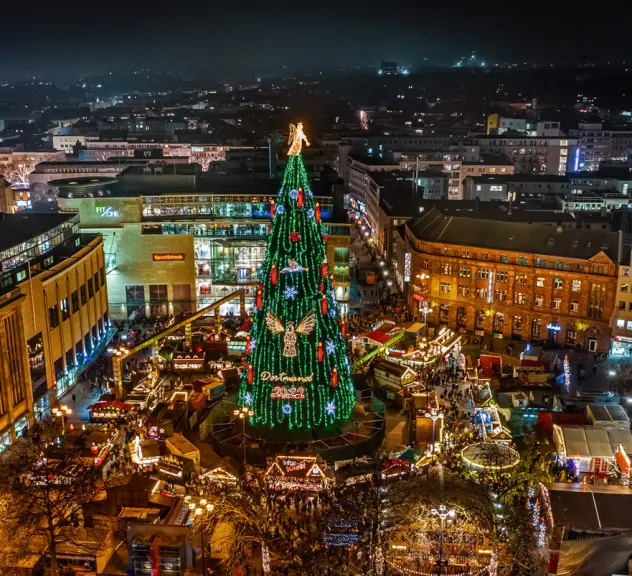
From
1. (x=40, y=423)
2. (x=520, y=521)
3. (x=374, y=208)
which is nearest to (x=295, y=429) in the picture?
(x=520, y=521)

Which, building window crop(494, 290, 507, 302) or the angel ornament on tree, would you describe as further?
building window crop(494, 290, 507, 302)

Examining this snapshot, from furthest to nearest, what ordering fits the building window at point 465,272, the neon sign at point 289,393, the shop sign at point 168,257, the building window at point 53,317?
the shop sign at point 168,257 < the building window at point 465,272 < the building window at point 53,317 < the neon sign at point 289,393

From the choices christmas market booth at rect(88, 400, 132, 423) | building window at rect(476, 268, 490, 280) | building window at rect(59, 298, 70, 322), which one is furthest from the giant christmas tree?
building window at rect(476, 268, 490, 280)

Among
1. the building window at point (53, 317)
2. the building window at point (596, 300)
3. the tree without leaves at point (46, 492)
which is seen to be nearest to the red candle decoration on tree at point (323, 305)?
the tree without leaves at point (46, 492)

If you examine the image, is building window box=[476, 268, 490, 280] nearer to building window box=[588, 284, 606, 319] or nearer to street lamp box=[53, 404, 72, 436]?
building window box=[588, 284, 606, 319]

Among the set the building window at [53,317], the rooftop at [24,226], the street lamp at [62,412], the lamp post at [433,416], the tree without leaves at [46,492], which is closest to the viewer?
the tree without leaves at [46,492]

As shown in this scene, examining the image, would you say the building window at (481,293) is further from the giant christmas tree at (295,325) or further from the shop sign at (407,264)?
the giant christmas tree at (295,325)

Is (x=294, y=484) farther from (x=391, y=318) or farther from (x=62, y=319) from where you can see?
(x=391, y=318)
